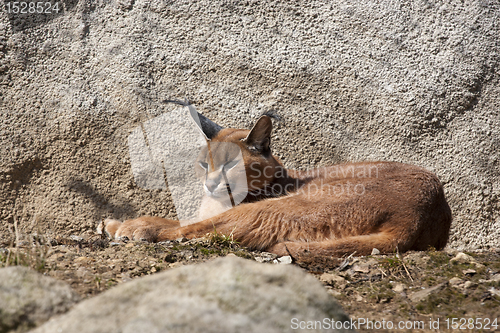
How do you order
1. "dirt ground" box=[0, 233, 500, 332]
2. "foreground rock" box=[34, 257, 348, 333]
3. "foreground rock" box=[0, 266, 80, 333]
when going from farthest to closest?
"dirt ground" box=[0, 233, 500, 332] → "foreground rock" box=[0, 266, 80, 333] → "foreground rock" box=[34, 257, 348, 333]

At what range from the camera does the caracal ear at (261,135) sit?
13.6 feet

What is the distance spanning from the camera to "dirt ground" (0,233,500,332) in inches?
99.8

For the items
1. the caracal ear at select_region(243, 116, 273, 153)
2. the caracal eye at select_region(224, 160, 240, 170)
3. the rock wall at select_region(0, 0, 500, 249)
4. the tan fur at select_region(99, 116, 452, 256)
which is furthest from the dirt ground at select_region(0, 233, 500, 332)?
the rock wall at select_region(0, 0, 500, 249)

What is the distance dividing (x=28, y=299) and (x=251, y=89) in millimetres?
4037

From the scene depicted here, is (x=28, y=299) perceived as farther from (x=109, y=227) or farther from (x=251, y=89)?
Result: (x=251, y=89)

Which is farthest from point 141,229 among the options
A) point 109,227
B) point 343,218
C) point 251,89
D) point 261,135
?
point 251,89

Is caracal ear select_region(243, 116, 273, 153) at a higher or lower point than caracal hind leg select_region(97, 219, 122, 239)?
higher

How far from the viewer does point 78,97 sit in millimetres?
5137

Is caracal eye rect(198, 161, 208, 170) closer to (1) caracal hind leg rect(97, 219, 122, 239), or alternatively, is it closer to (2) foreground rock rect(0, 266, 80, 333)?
(1) caracal hind leg rect(97, 219, 122, 239)

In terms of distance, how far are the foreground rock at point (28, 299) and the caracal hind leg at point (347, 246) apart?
84.9 inches

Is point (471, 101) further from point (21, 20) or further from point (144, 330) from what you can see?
point (21, 20)

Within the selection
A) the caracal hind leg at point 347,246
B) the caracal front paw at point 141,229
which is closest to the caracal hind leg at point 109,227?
the caracal front paw at point 141,229

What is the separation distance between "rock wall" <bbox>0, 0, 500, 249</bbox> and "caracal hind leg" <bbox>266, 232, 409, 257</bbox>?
172 cm

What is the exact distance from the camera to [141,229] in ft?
13.3
